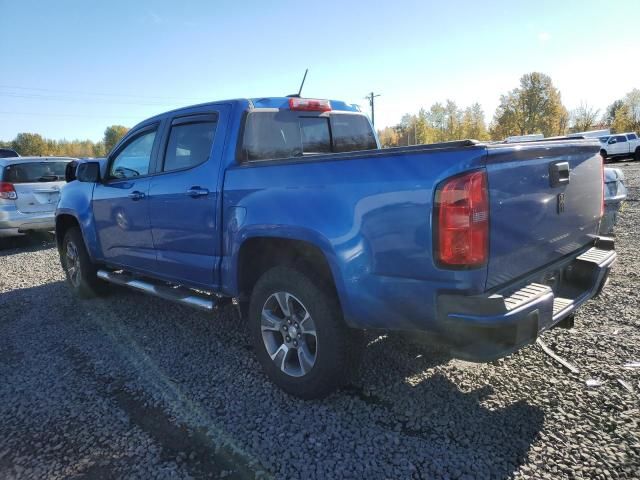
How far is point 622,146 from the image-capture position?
30.7m

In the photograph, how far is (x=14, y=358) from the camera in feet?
12.7

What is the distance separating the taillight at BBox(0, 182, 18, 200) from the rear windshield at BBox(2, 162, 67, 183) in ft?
0.30

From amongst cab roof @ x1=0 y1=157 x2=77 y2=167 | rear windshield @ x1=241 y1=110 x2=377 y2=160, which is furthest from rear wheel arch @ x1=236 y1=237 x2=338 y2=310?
cab roof @ x1=0 y1=157 x2=77 y2=167

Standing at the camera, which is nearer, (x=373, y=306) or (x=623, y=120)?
(x=373, y=306)

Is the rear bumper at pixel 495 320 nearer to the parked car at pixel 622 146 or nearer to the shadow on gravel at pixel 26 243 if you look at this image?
the shadow on gravel at pixel 26 243

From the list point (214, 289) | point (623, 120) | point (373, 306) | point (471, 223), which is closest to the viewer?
point (471, 223)

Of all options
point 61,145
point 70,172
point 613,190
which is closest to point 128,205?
point 70,172

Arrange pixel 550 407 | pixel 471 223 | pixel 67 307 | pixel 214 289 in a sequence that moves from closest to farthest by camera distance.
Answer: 1. pixel 471 223
2. pixel 550 407
3. pixel 214 289
4. pixel 67 307

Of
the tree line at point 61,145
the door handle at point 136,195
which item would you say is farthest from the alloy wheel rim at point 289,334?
the tree line at point 61,145

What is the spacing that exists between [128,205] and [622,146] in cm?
3563

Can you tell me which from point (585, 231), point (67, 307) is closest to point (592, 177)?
point (585, 231)

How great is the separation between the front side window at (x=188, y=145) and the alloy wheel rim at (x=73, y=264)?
95.2 inches

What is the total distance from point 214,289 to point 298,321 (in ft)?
2.90

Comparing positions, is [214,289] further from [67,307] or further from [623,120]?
[623,120]
